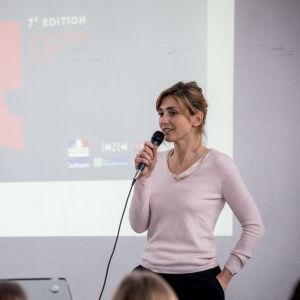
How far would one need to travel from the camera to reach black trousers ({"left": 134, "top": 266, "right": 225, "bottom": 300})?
1.84 meters

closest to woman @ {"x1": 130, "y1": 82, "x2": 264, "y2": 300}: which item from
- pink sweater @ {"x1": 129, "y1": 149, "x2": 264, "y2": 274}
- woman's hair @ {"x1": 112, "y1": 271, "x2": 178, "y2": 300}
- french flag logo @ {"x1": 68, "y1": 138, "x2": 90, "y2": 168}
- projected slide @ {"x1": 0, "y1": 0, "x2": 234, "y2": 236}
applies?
pink sweater @ {"x1": 129, "y1": 149, "x2": 264, "y2": 274}

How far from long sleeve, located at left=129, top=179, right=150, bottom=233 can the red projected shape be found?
1378 mm

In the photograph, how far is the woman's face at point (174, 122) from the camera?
76.2 inches

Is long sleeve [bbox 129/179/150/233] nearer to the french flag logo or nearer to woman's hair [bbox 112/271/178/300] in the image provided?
woman's hair [bbox 112/271/178/300]

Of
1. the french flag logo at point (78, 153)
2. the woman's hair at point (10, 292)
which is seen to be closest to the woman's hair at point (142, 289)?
the woman's hair at point (10, 292)

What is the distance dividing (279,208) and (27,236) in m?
1.58

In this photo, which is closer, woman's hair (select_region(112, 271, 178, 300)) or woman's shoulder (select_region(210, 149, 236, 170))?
woman's hair (select_region(112, 271, 178, 300))

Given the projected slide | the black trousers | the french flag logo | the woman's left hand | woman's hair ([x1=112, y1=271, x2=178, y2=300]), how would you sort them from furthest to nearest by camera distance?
the french flag logo
the projected slide
the woman's left hand
the black trousers
woman's hair ([x1=112, y1=271, x2=178, y2=300])

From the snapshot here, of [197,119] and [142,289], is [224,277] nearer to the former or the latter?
[197,119]

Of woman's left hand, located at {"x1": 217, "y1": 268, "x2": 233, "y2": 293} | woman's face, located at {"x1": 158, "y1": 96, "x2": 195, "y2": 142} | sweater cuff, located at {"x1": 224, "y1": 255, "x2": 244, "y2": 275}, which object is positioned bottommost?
woman's left hand, located at {"x1": 217, "y1": 268, "x2": 233, "y2": 293}

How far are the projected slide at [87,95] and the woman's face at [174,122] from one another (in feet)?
3.18

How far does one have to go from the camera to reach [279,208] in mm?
2852

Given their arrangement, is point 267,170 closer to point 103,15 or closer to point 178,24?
point 178,24

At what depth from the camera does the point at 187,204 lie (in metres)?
1.87
